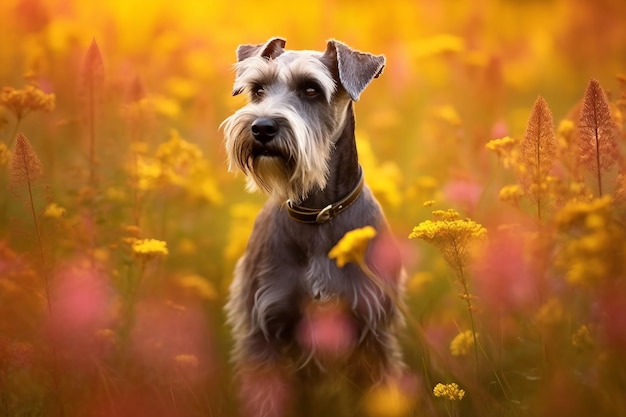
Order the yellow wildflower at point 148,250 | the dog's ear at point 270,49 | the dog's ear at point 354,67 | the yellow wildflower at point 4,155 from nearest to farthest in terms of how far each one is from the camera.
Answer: the yellow wildflower at point 148,250 < the yellow wildflower at point 4,155 < the dog's ear at point 354,67 < the dog's ear at point 270,49

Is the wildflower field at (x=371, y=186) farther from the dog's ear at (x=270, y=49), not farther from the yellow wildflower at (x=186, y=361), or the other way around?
the dog's ear at (x=270, y=49)

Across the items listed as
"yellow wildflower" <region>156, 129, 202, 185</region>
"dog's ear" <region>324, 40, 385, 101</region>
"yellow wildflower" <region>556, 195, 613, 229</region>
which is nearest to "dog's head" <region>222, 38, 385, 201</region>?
"dog's ear" <region>324, 40, 385, 101</region>

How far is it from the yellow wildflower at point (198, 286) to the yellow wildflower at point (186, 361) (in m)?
0.83

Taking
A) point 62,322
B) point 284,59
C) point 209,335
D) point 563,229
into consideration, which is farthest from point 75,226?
point 563,229

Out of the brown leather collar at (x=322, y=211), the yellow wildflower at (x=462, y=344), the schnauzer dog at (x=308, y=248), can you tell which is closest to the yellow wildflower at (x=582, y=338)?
the yellow wildflower at (x=462, y=344)

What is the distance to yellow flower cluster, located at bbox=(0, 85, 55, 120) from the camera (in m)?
3.35

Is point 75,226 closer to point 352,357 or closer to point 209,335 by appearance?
point 209,335

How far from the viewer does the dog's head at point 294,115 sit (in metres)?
3.52

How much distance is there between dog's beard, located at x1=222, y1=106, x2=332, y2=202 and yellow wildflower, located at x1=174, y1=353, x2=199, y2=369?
0.98m

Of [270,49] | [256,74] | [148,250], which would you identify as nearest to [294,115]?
[256,74]

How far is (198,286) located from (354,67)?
1.73 m

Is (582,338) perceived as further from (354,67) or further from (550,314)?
(354,67)

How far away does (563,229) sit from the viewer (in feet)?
6.79

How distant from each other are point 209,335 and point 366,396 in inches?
49.6
